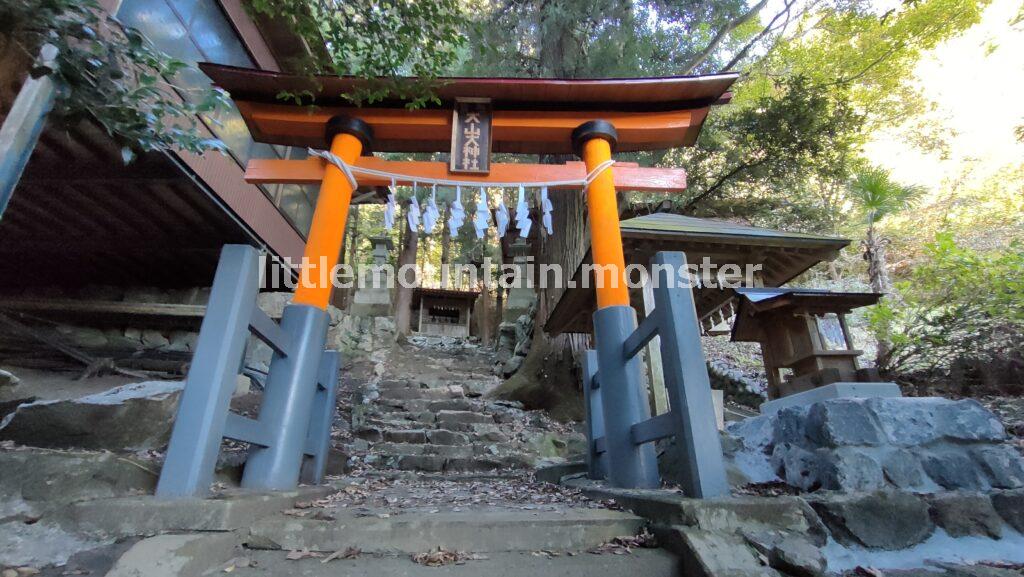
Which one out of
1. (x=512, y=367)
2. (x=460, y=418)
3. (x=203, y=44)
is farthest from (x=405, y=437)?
(x=203, y=44)

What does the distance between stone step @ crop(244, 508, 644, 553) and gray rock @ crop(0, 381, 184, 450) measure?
Result: 5.97 feet

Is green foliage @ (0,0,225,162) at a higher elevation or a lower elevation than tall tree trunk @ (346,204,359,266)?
lower

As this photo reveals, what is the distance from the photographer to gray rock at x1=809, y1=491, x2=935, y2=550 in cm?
205

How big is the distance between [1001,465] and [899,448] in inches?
19.8

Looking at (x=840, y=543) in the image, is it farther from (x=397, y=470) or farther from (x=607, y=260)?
(x=397, y=470)

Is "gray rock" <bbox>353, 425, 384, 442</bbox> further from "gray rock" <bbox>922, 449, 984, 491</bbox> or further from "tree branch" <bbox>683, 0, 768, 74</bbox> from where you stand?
"tree branch" <bbox>683, 0, 768, 74</bbox>

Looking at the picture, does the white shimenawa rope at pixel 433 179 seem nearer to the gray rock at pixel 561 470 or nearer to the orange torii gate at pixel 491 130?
the orange torii gate at pixel 491 130

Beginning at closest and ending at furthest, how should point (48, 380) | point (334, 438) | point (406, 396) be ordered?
point (334, 438)
point (48, 380)
point (406, 396)

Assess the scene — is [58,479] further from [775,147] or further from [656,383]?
[775,147]

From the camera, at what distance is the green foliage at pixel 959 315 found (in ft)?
20.3

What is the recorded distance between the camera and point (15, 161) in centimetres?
262

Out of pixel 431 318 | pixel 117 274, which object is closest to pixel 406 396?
pixel 117 274

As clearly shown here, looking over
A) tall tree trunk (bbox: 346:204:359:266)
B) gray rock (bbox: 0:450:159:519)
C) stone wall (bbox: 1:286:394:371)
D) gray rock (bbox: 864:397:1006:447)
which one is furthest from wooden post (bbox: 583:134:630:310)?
tall tree trunk (bbox: 346:204:359:266)

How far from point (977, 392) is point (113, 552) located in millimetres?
8968
